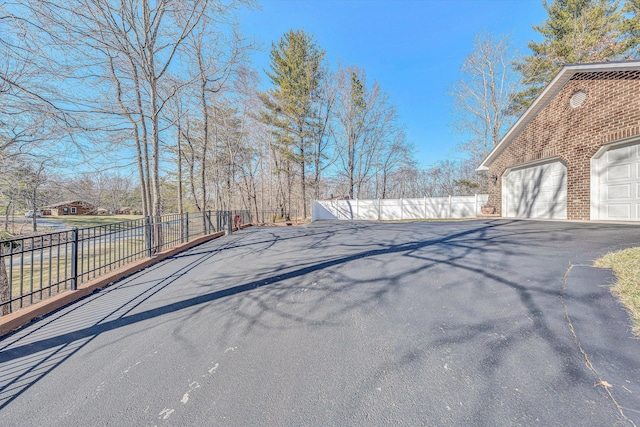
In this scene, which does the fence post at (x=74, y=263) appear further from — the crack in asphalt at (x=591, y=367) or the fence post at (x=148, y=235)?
the crack in asphalt at (x=591, y=367)

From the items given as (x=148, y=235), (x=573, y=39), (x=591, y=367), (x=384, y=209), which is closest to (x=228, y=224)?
(x=148, y=235)

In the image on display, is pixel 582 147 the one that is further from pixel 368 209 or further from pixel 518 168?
pixel 368 209

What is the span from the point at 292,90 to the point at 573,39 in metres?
17.0

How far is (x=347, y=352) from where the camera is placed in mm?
2010

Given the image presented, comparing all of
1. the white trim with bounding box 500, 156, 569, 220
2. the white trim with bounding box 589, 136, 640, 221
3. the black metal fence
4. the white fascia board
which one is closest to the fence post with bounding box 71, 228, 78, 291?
the black metal fence

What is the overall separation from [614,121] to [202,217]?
485 inches

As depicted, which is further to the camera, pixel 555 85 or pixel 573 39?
pixel 573 39

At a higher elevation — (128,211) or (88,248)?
(128,211)

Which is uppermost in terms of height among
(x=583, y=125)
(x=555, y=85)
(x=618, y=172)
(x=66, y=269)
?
(x=555, y=85)

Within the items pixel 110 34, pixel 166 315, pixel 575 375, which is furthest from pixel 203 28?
pixel 575 375

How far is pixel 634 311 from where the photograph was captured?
2.09 m

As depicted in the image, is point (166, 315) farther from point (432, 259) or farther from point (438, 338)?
point (432, 259)

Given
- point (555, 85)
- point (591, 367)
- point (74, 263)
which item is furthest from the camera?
point (555, 85)

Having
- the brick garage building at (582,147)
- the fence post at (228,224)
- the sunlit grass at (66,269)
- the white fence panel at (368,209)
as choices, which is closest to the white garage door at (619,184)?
the brick garage building at (582,147)
